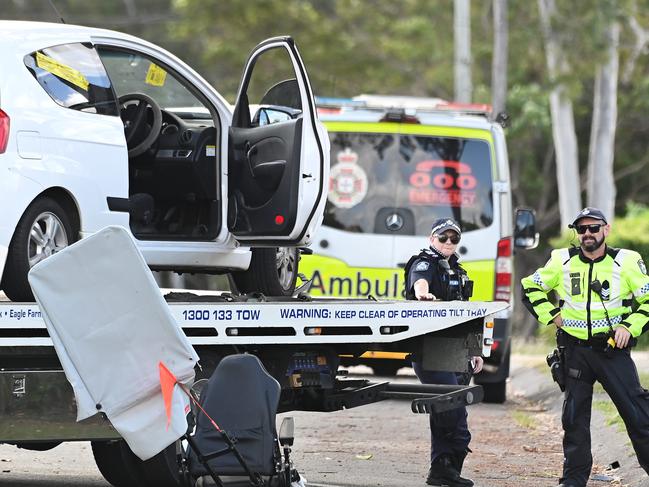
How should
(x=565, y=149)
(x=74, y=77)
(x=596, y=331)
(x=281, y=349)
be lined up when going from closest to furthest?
(x=281, y=349), (x=74, y=77), (x=596, y=331), (x=565, y=149)

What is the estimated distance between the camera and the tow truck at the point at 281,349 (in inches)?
282

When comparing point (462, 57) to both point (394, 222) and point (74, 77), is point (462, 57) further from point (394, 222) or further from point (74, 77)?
point (74, 77)

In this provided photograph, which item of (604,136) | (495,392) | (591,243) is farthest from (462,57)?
(591,243)

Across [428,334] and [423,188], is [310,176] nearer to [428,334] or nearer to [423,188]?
[428,334]

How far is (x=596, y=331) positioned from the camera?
8.67 m

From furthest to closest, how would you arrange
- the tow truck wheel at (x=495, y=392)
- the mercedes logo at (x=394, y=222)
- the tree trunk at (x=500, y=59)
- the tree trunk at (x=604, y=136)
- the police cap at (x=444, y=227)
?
1. the tree trunk at (x=604, y=136)
2. the tree trunk at (x=500, y=59)
3. the tow truck wheel at (x=495, y=392)
4. the mercedes logo at (x=394, y=222)
5. the police cap at (x=444, y=227)

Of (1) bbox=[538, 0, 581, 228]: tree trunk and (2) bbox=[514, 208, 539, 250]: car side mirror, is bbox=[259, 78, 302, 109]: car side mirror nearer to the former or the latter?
(2) bbox=[514, 208, 539, 250]: car side mirror

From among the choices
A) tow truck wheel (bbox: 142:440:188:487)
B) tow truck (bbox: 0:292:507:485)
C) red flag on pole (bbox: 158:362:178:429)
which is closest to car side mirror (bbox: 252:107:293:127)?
tow truck (bbox: 0:292:507:485)

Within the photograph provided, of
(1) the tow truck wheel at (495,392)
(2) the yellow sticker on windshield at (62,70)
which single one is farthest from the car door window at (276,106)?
(1) the tow truck wheel at (495,392)

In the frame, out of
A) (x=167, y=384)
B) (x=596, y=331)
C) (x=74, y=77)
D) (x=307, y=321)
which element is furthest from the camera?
(x=596, y=331)

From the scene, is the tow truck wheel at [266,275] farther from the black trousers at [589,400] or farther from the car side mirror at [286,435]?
the car side mirror at [286,435]

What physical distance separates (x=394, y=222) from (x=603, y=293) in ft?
16.3

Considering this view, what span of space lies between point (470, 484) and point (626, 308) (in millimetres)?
1345

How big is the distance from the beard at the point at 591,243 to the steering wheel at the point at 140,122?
253cm
